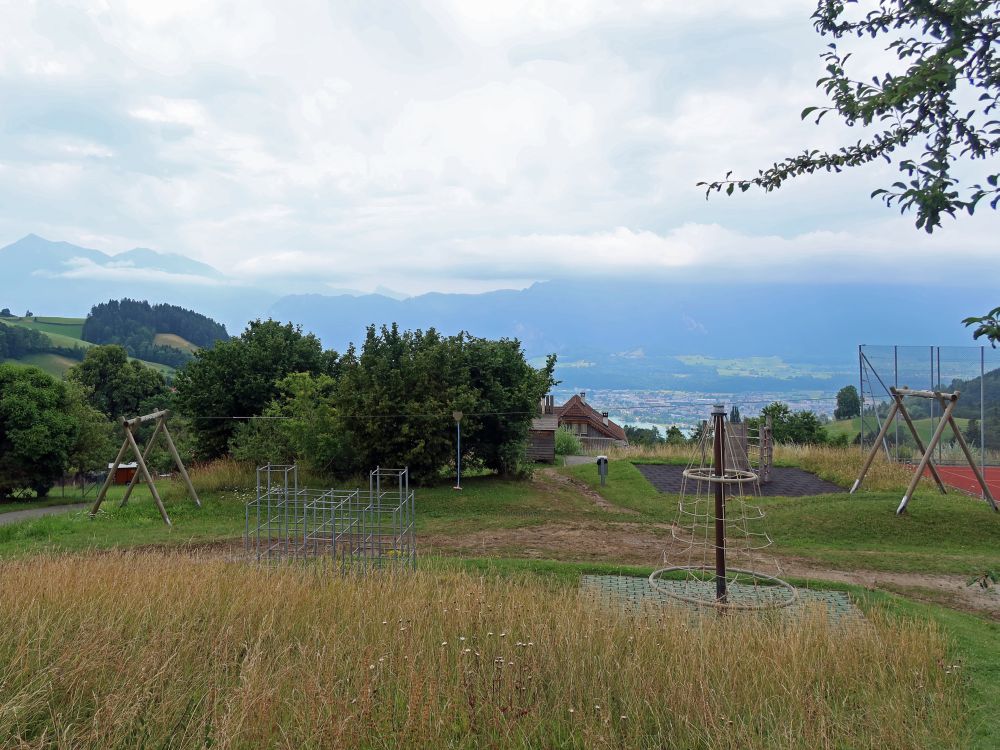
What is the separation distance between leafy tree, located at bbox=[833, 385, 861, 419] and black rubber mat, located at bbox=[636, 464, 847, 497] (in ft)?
150

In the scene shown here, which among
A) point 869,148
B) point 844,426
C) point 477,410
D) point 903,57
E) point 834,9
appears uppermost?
point 834,9

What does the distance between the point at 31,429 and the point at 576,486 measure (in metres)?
19.4

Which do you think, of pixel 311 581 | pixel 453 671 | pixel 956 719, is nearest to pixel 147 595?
pixel 311 581

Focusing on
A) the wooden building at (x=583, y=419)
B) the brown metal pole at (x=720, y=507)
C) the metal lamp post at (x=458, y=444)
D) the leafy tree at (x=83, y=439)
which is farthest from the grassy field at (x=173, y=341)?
the brown metal pole at (x=720, y=507)

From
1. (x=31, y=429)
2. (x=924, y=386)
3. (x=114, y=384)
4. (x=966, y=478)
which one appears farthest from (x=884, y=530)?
(x=114, y=384)

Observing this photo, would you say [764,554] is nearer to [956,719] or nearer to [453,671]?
[956,719]

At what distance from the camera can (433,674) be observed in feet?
14.7

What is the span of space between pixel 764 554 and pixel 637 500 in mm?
7148

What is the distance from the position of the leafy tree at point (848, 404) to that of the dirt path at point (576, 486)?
4964cm

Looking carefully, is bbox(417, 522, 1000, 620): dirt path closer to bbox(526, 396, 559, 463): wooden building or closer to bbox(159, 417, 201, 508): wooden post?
bbox(159, 417, 201, 508): wooden post

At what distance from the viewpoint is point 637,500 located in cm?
1984

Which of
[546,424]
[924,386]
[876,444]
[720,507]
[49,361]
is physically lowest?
[546,424]

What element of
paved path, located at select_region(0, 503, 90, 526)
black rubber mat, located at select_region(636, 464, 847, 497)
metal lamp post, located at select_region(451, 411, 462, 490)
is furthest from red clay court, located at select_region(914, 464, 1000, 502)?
paved path, located at select_region(0, 503, 90, 526)

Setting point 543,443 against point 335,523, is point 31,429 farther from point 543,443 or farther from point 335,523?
point 335,523
